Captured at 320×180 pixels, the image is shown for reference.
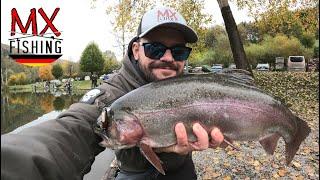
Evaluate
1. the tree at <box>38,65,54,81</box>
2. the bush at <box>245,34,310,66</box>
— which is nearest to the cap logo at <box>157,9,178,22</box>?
the bush at <box>245,34,310,66</box>

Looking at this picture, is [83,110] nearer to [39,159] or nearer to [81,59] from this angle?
[39,159]

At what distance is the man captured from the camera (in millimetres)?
1617

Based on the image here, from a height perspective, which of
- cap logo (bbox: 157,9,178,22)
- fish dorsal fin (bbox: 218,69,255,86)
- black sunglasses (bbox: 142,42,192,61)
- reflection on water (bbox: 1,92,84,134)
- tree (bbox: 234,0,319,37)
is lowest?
reflection on water (bbox: 1,92,84,134)

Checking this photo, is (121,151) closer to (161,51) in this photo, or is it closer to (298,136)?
(161,51)

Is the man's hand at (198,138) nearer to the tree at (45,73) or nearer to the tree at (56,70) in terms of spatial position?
the tree at (45,73)

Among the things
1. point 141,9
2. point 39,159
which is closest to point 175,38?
point 39,159

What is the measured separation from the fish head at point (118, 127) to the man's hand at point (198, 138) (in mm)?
275

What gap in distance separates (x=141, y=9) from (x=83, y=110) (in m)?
18.1

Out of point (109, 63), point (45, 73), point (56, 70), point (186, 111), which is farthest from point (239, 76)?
point (109, 63)

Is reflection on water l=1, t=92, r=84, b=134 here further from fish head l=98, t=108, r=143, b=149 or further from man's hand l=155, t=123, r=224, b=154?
man's hand l=155, t=123, r=224, b=154

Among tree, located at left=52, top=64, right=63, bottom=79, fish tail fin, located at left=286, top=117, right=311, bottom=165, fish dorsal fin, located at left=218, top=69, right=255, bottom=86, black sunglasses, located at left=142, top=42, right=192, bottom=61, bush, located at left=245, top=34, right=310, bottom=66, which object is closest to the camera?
fish dorsal fin, located at left=218, top=69, right=255, bottom=86

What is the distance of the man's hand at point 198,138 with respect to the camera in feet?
8.59

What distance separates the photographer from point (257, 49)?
150 feet

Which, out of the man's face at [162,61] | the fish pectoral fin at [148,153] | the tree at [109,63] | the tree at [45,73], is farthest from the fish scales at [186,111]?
the tree at [109,63]
